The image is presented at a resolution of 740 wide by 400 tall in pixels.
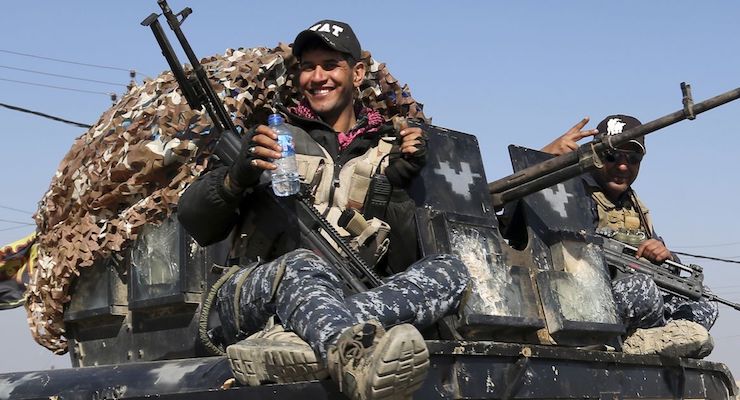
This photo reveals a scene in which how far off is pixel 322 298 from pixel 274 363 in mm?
329

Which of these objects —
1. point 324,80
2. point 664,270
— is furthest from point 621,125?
point 324,80

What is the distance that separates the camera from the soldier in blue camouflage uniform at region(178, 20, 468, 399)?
3969 mm

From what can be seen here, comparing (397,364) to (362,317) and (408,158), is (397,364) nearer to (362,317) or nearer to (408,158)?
(362,317)

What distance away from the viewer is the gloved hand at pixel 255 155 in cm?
490

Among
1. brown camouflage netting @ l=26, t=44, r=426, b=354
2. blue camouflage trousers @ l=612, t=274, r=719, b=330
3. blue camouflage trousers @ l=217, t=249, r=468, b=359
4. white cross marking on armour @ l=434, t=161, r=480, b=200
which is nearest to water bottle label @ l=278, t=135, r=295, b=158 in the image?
blue camouflage trousers @ l=217, t=249, r=468, b=359

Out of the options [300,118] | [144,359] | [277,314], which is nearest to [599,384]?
[277,314]

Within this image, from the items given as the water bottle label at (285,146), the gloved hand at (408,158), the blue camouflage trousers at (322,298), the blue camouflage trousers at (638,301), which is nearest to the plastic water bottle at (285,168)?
the water bottle label at (285,146)

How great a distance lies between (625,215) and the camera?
290 inches

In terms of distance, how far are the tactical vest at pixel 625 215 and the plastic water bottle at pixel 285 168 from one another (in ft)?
9.30

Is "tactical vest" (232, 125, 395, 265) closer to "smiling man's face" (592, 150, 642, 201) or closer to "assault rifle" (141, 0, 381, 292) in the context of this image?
"assault rifle" (141, 0, 381, 292)

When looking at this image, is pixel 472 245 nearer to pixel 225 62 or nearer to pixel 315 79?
pixel 315 79

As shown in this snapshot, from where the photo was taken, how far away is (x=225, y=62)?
6.37 meters

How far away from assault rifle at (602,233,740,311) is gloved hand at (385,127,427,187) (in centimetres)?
158

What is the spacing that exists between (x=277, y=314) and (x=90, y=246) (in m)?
1.88
